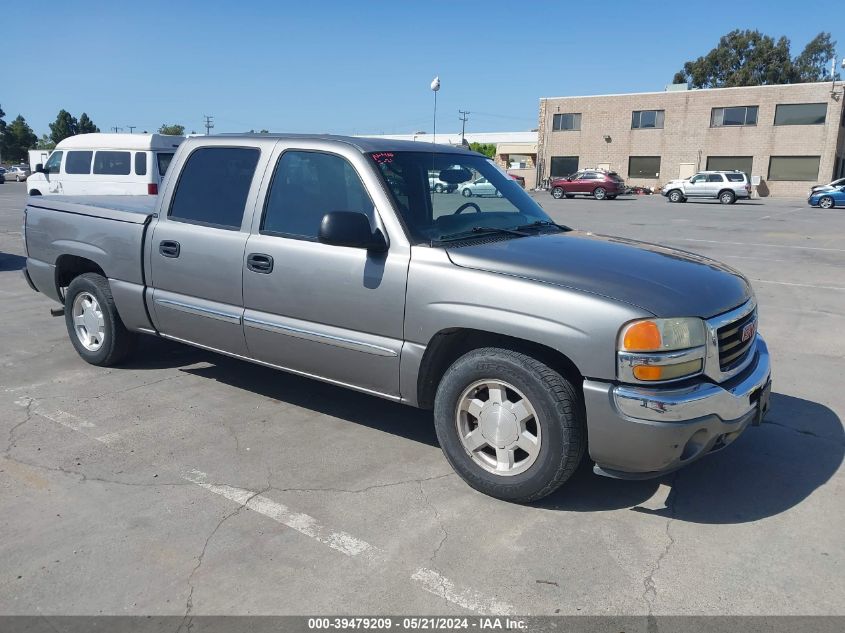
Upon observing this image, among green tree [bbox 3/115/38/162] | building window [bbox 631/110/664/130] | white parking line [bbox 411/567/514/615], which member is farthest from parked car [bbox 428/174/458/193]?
green tree [bbox 3/115/38/162]

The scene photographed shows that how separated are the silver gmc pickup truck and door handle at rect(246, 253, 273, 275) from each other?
0.04 ft

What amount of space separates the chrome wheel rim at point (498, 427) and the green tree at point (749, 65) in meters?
82.5

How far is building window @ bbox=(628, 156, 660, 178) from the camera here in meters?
51.5

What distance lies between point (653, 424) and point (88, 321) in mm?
4649

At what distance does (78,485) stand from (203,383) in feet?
5.84

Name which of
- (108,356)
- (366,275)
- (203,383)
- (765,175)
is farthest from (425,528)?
(765,175)

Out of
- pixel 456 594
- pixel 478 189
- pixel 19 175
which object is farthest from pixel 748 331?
pixel 19 175

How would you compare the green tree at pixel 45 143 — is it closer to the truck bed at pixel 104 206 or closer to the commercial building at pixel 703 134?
the commercial building at pixel 703 134

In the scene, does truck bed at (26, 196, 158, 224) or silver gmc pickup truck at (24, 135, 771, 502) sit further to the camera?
truck bed at (26, 196, 158, 224)

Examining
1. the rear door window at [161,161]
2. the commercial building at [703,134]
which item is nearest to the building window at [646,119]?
the commercial building at [703,134]

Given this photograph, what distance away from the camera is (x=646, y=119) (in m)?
50.9

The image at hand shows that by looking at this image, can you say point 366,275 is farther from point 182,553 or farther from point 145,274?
point 145,274

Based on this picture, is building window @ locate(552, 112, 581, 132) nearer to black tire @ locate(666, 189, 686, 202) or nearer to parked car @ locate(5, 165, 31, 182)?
black tire @ locate(666, 189, 686, 202)

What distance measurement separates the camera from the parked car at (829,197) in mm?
33359
